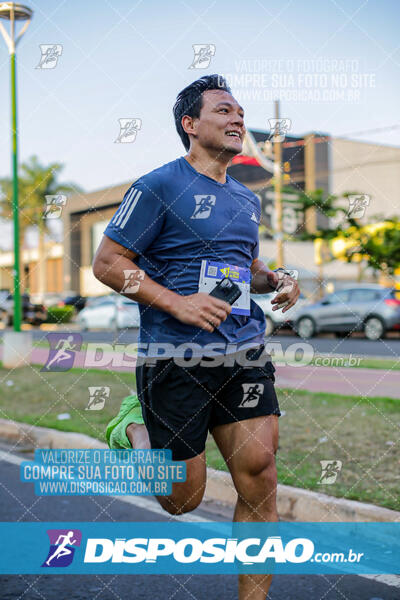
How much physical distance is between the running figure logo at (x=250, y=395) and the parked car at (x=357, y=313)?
14847 mm

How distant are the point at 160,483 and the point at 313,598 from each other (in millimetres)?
893

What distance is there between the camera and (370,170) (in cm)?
3909

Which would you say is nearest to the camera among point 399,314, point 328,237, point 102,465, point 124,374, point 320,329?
point 102,465

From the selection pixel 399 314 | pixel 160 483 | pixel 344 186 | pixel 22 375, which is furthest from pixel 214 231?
pixel 344 186

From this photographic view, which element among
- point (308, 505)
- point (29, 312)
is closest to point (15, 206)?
point (308, 505)

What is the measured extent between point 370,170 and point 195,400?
38617mm

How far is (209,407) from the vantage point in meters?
2.50

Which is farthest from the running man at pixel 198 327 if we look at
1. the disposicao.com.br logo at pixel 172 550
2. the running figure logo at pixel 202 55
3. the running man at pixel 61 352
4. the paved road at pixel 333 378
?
the running man at pixel 61 352

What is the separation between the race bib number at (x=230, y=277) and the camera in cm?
248

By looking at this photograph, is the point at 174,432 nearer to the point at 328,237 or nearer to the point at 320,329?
the point at 320,329

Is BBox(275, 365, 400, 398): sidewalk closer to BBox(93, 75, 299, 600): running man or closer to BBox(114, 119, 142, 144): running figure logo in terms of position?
BBox(114, 119, 142, 144): running figure logo

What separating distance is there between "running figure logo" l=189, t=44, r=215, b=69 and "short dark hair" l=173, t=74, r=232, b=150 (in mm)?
857

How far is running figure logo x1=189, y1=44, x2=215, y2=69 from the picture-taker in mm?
3551

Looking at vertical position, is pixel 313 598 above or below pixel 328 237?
below
